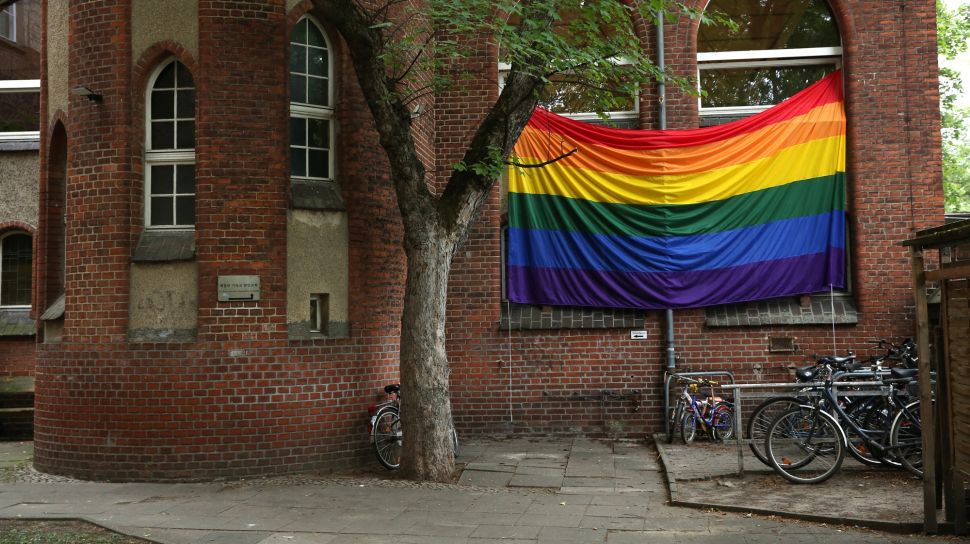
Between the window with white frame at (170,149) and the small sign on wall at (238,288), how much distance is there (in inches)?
37.5

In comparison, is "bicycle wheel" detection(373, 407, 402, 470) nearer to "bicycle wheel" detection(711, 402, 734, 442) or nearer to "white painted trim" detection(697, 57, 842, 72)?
"bicycle wheel" detection(711, 402, 734, 442)

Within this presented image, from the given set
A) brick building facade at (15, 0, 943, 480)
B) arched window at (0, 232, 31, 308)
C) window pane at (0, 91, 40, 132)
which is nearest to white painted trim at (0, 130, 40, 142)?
window pane at (0, 91, 40, 132)

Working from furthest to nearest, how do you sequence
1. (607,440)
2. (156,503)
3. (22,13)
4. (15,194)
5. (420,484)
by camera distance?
(22,13) → (15,194) → (607,440) → (420,484) → (156,503)

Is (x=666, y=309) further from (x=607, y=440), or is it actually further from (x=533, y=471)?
(x=533, y=471)

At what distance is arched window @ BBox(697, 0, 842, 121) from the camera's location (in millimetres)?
13117

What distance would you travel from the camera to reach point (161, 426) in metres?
9.81

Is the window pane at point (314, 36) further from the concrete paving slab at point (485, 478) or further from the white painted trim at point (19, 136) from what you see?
the white painted trim at point (19, 136)

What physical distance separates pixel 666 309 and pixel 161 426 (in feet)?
22.7

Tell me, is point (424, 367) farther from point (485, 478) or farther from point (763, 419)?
point (763, 419)

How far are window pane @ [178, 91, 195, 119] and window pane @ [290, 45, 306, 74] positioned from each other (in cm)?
123

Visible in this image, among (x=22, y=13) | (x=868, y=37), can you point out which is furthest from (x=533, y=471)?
(x=22, y=13)

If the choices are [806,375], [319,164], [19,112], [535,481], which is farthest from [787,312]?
[19,112]

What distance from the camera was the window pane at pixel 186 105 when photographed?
10.4m

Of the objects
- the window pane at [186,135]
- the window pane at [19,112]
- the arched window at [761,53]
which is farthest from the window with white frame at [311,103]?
the window pane at [19,112]
